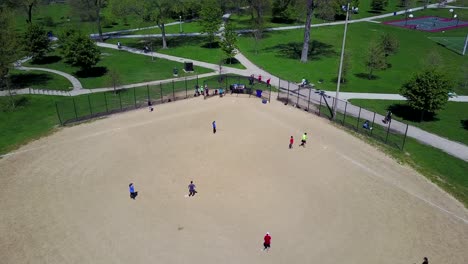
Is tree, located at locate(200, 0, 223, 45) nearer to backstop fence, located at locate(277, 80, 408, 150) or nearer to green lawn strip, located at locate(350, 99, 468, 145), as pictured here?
backstop fence, located at locate(277, 80, 408, 150)

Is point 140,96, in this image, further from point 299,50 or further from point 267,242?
point 299,50

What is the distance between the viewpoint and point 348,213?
80.4 ft

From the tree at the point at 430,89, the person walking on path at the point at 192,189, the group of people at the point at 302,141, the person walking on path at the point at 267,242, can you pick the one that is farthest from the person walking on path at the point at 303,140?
the tree at the point at 430,89

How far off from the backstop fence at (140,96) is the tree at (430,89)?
52.9 ft

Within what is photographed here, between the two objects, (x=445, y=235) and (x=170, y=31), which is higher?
(x=170, y=31)

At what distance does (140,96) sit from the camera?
4562cm

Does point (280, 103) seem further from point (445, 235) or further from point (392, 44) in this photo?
point (392, 44)

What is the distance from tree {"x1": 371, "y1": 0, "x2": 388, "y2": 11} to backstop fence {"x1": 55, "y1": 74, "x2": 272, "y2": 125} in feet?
258

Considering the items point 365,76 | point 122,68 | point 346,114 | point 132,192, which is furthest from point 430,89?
point 122,68

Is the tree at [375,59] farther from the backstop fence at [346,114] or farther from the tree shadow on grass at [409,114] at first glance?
the backstop fence at [346,114]

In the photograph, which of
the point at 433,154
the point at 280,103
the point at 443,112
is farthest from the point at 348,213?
the point at 443,112

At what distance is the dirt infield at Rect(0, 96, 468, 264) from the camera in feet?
70.7

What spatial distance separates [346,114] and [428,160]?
11.3 m

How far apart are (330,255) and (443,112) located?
98.3 ft
